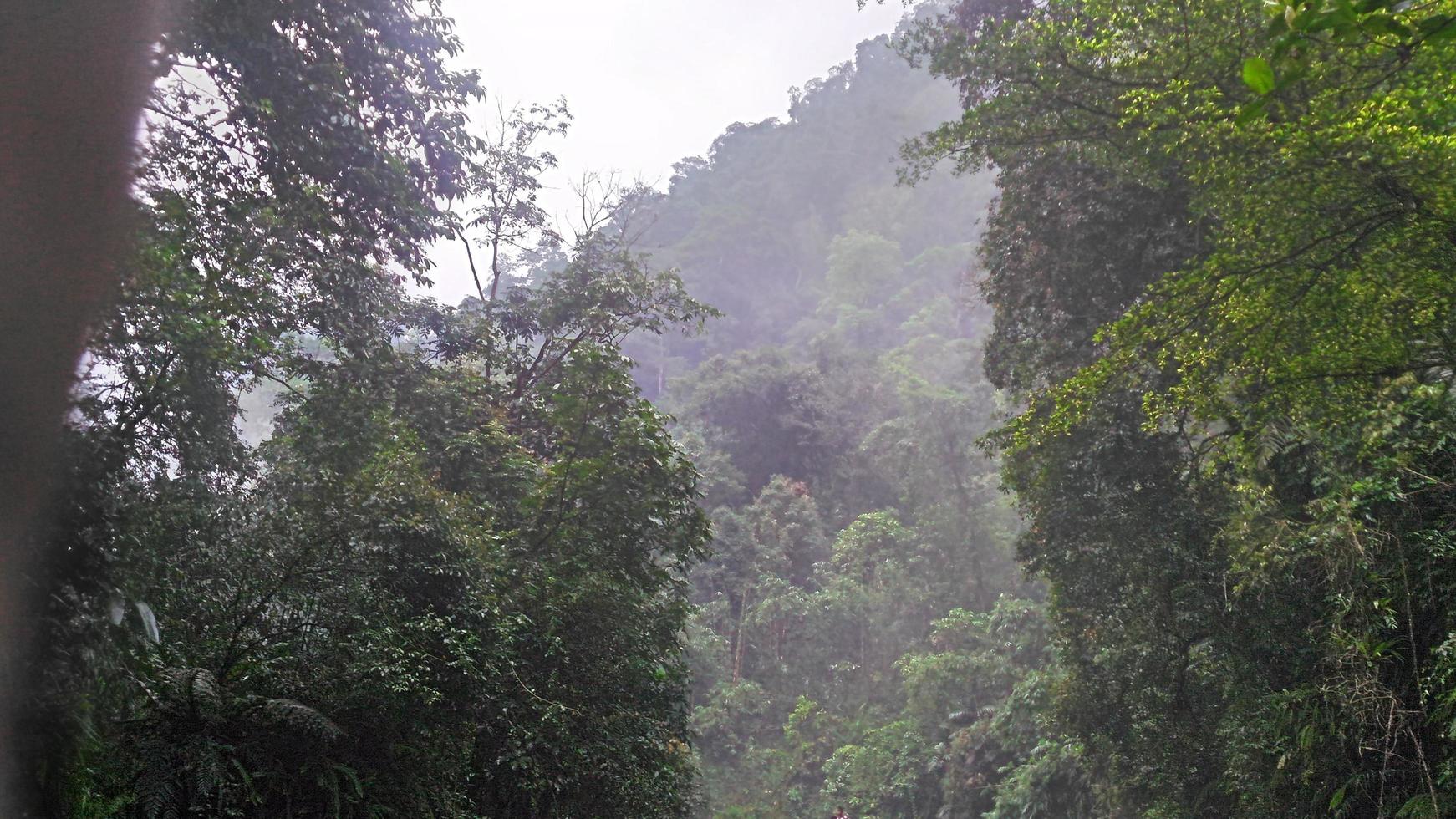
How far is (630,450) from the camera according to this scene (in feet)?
26.8

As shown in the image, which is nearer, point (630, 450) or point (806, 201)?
point (630, 450)

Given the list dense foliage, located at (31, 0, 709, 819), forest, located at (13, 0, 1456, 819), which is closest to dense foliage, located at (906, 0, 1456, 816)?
forest, located at (13, 0, 1456, 819)

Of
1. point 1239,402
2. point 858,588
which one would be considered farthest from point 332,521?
point 858,588

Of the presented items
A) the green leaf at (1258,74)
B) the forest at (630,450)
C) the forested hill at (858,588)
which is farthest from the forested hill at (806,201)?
the green leaf at (1258,74)

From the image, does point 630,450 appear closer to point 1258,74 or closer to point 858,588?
point 1258,74

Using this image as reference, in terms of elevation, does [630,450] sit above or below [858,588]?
below

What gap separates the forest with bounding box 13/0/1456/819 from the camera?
13.7ft

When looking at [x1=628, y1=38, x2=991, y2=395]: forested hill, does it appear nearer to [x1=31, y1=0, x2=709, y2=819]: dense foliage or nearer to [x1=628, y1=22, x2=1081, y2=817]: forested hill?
[x1=628, y1=22, x2=1081, y2=817]: forested hill

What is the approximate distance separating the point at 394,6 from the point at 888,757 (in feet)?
49.6

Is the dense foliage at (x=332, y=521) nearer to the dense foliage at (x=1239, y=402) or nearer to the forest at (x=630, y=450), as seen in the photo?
the forest at (x=630, y=450)

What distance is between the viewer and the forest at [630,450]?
4.17 m

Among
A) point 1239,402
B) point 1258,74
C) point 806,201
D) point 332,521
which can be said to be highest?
point 806,201

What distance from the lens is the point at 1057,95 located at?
8312 mm

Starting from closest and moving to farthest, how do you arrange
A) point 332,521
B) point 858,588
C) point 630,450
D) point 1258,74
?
1. point 1258,74
2. point 332,521
3. point 630,450
4. point 858,588
